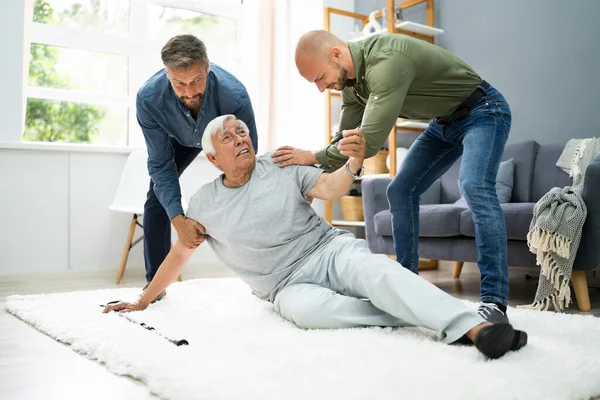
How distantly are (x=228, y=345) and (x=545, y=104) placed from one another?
2.88 m

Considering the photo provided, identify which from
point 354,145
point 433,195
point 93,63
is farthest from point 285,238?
point 93,63

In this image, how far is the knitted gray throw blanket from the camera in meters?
2.41

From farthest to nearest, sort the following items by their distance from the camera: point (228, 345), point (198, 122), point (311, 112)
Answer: point (311, 112) < point (198, 122) < point (228, 345)

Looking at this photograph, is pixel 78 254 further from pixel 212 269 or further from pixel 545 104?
pixel 545 104

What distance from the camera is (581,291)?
96.3 inches

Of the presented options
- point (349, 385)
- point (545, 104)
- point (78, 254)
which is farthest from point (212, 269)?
point (349, 385)

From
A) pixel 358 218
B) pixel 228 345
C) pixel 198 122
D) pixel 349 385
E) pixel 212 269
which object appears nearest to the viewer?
pixel 349 385

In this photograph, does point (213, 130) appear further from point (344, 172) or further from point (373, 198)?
point (373, 198)

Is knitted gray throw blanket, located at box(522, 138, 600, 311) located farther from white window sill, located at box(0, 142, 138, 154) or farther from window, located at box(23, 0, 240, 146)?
window, located at box(23, 0, 240, 146)

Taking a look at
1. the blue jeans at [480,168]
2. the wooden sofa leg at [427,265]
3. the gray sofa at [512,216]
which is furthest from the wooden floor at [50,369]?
the wooden sofa leg at [427,265]

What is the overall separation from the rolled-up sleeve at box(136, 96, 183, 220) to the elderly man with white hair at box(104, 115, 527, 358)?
0.89 ft

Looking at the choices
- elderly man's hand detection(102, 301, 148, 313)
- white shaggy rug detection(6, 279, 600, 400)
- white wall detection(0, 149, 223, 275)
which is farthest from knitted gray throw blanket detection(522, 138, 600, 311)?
white wall detection(0, 149, 223, 275)

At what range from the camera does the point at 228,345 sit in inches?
63.4

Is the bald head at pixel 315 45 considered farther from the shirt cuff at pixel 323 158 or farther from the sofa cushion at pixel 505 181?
the sofa cushion at pixel 505 181
